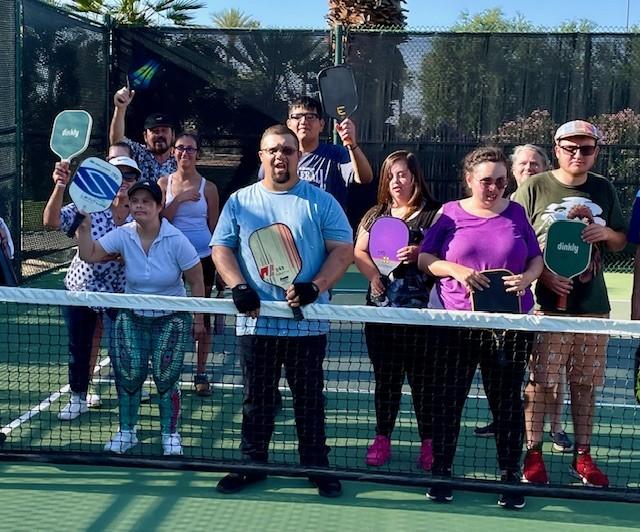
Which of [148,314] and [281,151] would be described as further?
[148,314]

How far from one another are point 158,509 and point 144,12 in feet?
56.6

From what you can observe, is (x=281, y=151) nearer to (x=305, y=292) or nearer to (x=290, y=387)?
(x=305, y=292)

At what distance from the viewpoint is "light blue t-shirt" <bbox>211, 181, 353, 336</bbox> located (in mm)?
3986

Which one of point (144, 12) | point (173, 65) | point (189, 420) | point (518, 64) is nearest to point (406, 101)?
point (518, 64)

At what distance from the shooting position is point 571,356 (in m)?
4.36

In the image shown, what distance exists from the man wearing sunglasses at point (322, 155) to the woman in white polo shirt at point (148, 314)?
75 cm

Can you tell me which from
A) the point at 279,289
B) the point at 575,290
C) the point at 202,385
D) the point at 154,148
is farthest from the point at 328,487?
the point at 154,148

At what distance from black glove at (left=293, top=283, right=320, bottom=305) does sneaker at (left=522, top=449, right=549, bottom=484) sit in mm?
1466

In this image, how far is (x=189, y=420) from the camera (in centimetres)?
516

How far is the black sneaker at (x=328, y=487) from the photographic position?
13.4ft

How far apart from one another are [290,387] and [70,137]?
1746 mm

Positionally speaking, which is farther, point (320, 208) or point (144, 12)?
point (144, 12)

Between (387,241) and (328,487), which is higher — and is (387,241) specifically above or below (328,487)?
above

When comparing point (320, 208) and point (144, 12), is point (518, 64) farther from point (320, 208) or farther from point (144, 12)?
point (144, 12)
